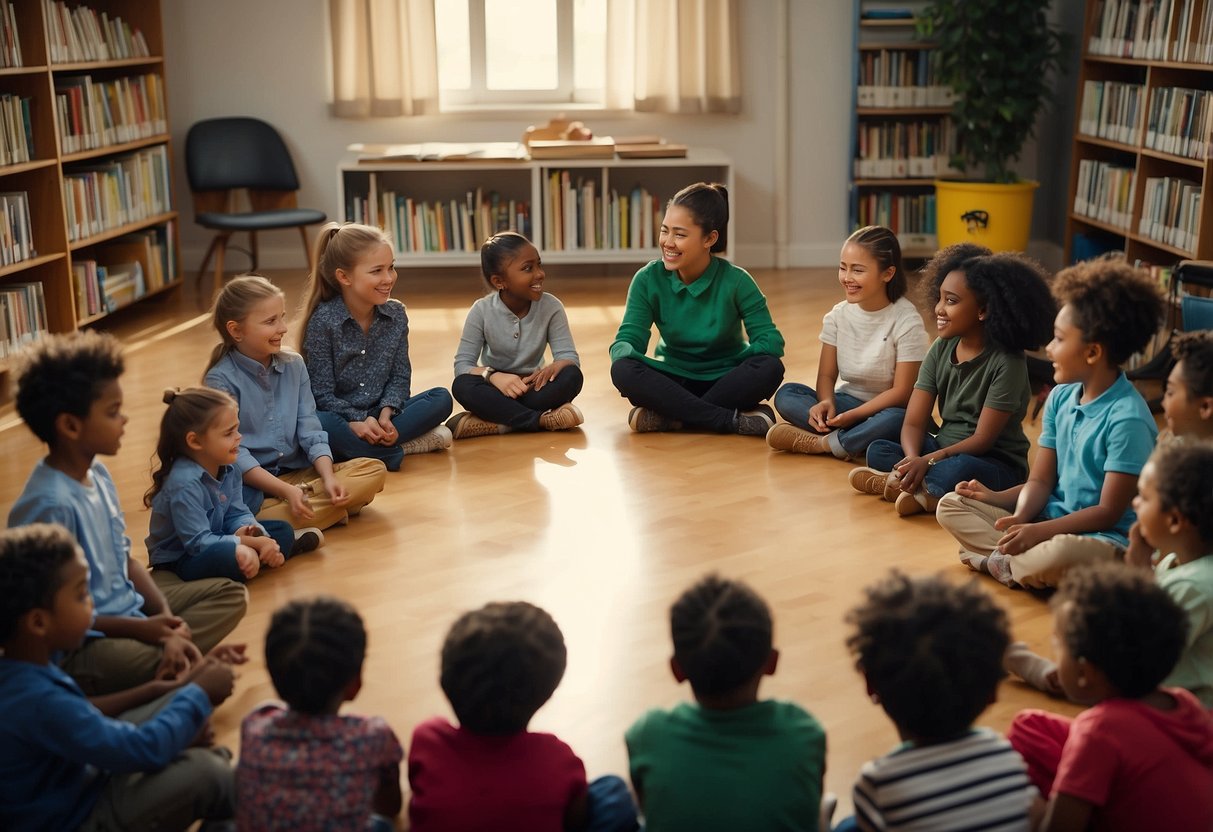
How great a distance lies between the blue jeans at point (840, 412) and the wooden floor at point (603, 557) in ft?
0.22

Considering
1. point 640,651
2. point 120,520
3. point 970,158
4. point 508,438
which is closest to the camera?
point 120,520

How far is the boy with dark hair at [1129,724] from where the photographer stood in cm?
169

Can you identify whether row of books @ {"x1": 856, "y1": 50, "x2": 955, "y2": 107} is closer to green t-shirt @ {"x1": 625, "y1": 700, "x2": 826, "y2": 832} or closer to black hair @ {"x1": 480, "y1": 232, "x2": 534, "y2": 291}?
black hair @ {"x1": 480, "y1": 232, "x2": 534, "y2": 291}

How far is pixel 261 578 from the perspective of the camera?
3041 millimetres

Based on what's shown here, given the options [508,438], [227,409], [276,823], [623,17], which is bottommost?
[508,438]

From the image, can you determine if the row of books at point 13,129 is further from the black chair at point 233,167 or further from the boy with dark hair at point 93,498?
the boy with dark hair at point 93,498

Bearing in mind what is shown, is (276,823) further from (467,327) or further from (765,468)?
(467,327)

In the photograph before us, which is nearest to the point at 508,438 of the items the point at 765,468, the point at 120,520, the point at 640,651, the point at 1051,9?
the point at 765,468

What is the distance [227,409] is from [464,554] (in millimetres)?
709

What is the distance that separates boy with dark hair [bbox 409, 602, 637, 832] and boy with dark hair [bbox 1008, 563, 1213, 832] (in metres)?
0.66

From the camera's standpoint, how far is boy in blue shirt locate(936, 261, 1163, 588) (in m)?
2.72

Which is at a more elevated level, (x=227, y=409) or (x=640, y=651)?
(x=227, y=409)

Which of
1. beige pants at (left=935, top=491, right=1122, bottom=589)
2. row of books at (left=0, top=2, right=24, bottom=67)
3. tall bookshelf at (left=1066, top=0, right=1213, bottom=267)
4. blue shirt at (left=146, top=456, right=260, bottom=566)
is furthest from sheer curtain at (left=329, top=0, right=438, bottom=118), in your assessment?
beige pants at (left=935, top=491, right=1122, bottom=589)

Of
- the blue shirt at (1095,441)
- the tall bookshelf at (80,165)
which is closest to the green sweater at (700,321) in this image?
the blue shirt at (1095,441)
